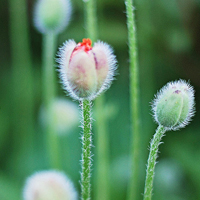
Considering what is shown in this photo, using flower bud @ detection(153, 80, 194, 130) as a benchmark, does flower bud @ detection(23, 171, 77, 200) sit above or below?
below

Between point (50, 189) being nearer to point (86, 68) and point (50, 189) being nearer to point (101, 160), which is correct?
point (86, 68)

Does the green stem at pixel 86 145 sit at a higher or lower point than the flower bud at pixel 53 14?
lower

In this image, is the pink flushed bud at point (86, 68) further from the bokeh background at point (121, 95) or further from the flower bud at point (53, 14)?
the bokeh background at point (121, 95)

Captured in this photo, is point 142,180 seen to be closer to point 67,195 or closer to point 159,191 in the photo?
point 159,191

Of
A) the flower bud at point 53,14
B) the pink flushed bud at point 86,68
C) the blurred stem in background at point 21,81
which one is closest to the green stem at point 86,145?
the pink flushed bud at point 86,68

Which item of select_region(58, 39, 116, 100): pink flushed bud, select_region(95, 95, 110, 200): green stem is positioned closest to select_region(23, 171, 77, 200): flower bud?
select_region(58, 39, 116, 100): pink flushed bud

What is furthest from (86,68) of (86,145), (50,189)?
(50,189)

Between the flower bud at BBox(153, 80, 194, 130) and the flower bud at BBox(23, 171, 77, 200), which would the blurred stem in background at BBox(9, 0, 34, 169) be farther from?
the flower bud at BBox(153, 80, 194, 130)
